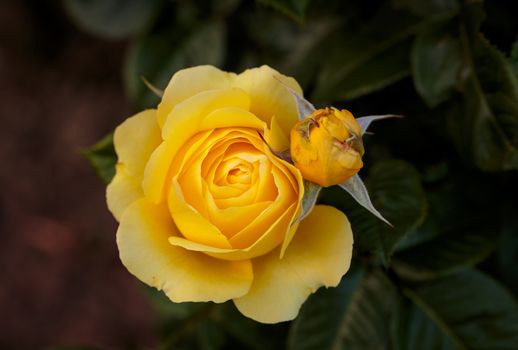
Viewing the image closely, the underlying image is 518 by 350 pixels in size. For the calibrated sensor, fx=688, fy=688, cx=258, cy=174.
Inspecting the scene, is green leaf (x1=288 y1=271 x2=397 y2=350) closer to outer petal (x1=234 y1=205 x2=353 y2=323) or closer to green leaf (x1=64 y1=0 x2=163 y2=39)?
outer petal (x1=234 y1=205 x2=353 y2=323)

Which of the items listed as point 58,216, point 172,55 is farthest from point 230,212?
point 58,216

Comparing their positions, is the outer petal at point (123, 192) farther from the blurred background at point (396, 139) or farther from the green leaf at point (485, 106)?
the green leaf at point (485, 106)

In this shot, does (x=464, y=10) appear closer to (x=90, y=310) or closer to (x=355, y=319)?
(x=355, y=319)

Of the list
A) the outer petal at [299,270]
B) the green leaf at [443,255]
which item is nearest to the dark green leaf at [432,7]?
the green leaf at [443,255]

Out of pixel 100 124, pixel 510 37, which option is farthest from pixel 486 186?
pixel 100 124

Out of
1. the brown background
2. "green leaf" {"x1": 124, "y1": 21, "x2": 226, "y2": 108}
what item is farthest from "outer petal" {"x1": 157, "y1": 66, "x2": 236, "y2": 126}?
the brown background

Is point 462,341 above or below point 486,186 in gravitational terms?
below

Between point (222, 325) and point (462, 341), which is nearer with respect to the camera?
point (462, 341)
